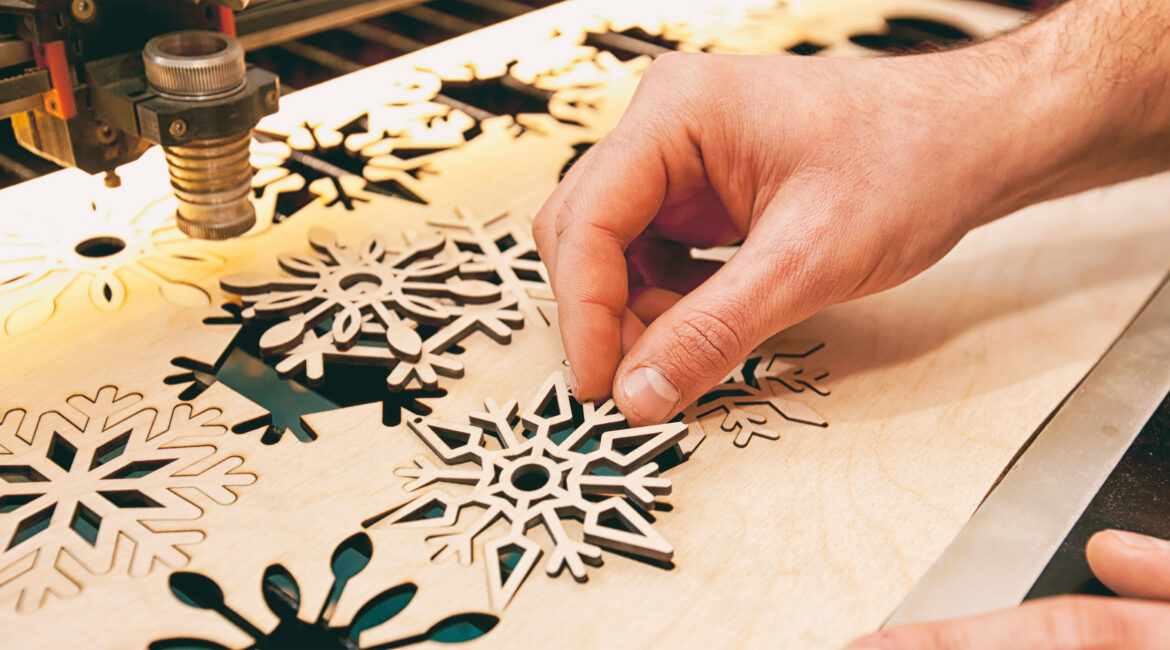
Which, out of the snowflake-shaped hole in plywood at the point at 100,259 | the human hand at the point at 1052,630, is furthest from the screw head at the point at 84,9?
the human hand at the point at 1052,630

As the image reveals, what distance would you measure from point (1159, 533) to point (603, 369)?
57cm

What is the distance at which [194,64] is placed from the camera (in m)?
1.02

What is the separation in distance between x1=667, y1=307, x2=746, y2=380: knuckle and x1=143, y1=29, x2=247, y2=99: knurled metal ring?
571mm

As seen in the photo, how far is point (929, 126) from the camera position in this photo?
1063 mm

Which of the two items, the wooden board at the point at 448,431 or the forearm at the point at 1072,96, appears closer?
the wooden board at the point at 448,431

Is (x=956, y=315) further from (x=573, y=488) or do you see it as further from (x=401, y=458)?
(x=401, y=458)

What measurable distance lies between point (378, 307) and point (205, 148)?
27 centimetres

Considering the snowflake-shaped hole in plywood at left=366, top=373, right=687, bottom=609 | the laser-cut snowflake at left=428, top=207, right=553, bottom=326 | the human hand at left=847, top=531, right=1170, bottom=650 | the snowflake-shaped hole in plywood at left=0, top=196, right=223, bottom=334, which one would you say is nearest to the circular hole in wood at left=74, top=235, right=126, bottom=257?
the snowflake-shaped hole in plywood at left=0, top=196, right=223, bottom=334

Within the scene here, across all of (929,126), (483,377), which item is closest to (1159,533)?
(929,126)

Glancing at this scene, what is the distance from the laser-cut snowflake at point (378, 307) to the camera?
3.42 ft

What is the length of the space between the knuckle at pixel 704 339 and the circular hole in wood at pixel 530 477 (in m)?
0.17

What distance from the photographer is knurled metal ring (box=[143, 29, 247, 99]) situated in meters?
1.02

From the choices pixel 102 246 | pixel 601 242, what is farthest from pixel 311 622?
pixel 102 246

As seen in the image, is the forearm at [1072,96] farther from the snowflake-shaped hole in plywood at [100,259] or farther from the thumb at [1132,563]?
the snowflake-shaped hole in plywood at [100,259]
